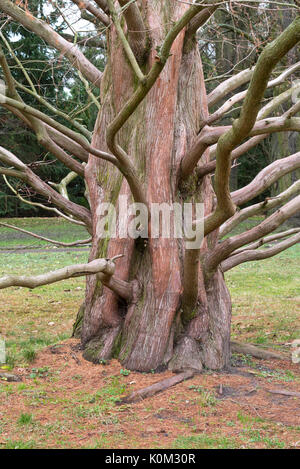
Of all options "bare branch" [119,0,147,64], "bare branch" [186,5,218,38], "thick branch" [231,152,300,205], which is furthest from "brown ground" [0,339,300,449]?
"bare branch" [186,5,218,38]

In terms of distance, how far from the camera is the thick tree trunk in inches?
194

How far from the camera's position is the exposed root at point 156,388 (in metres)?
4.27

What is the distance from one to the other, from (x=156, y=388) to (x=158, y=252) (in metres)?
1.25

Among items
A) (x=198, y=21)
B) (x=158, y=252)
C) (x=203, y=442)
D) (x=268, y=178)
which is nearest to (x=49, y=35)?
(x=198, y=21)

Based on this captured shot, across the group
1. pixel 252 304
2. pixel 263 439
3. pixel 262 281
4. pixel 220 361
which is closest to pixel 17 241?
pixel 262 281

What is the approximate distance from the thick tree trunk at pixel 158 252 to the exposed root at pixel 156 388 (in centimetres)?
16

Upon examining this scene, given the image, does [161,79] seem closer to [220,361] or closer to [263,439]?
[220,361]

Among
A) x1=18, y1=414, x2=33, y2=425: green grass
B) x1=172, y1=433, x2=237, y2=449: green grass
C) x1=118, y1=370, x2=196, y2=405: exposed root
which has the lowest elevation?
x1=172, y1=433, x2=237, y2=449: green grass

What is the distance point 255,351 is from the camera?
5.78 m

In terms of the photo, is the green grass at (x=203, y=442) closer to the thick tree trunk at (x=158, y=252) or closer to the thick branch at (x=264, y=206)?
the thick tree trunk at (x=158, y=252)

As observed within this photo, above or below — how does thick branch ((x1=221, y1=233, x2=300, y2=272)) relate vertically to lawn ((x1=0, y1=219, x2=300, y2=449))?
above

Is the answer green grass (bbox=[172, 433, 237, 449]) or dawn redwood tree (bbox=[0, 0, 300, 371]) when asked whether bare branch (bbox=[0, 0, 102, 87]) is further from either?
green grass (bbox=[172, 433, 237, 449])

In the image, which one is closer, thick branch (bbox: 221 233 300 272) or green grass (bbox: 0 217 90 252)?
thick branch (bbox: 221 233 300 272)

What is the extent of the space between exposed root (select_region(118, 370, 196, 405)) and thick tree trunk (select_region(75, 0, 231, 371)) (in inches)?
6.4
